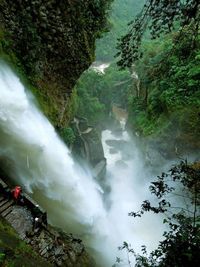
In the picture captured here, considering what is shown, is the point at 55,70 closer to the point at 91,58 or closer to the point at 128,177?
the point at 91,58

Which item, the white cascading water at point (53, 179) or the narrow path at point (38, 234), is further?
the white cascading water at point (53, 179)

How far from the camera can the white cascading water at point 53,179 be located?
12414 millimetres

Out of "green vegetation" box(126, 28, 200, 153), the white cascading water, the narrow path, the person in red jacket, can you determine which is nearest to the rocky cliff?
the white cascading water

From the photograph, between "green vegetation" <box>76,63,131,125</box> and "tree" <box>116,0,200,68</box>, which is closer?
"tree" <box>116,0,200,68</box>

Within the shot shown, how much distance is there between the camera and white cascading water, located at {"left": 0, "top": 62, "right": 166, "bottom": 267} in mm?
12414

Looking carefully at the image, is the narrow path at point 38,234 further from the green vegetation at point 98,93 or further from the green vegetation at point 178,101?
the green vegetation at point 98,93

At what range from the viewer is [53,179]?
14.4 m

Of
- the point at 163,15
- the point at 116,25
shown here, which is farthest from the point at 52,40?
the point at 116,25

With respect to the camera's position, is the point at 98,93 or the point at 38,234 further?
the point at 98,93

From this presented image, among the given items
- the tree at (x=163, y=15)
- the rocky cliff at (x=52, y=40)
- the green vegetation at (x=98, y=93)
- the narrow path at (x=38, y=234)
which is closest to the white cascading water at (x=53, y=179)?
the rocky cliff at (x=52, y=40)

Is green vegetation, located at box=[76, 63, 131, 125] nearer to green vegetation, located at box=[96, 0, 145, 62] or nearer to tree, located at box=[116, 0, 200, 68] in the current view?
green vegetation, located at box=[96, 0, 145, 62]

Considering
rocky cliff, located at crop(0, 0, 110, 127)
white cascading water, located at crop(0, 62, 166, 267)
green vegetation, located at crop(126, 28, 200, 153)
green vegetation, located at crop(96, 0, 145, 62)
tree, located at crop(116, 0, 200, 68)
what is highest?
green vegetation, located at crop(96, 0, 145, 62)

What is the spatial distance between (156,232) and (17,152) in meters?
9.38

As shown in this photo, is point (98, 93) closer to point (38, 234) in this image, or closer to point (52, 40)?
point (52, 40)
